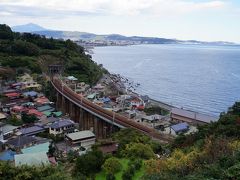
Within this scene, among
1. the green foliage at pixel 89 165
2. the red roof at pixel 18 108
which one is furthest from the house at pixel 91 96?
the green foliage at pixel 89 165

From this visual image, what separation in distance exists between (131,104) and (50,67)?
15.7 meters

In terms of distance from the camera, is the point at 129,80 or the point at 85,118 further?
the point at 129,80

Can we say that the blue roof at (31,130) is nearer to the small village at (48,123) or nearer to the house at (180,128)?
the small village at (48,123)

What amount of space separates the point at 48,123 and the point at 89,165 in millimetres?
13016

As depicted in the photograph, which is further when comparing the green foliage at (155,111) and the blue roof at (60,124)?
the green foliage at (155,111)

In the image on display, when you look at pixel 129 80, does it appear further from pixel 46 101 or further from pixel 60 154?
pixel 60 154

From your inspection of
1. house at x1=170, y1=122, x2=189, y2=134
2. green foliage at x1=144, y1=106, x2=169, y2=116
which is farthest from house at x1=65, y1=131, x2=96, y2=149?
green foliage at x1=144, y1=106, x2=169, y2=116

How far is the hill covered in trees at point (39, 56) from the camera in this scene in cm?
4547

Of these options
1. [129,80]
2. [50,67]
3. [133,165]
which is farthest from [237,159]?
[129,80]

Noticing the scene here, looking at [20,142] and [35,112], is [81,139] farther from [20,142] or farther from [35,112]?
[35,112]

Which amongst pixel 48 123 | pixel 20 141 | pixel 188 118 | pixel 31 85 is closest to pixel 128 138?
pixel 20 141

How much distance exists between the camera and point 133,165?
15625 mm

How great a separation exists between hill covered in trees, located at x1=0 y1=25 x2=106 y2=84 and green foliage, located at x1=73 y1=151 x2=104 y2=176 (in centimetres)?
2932

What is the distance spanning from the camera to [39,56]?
170ft
